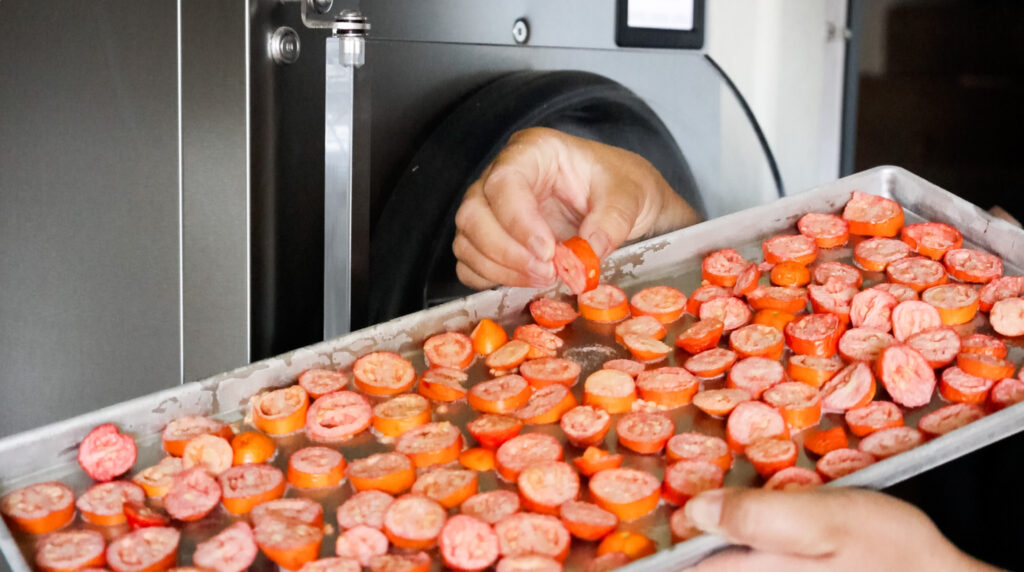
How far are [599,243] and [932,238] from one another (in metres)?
0.42

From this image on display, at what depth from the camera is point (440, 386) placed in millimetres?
941

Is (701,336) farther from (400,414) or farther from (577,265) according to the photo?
(400,414)

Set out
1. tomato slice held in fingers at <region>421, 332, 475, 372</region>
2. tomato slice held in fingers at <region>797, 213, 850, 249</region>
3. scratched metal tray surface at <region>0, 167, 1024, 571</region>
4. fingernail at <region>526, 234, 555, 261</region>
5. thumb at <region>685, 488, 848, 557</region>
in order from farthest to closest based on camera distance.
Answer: tomato slice held in fingers at <region>797, 213, 850, 249</region> < fingernail at <region>526, 234, 555, 261</region> < tomato slice held in fingers at <region>421, 332, 475, 372</region> < scratched metal tray surface at <region>0, 167, 1024, 571</region> < thumb at <region>685, 488, 848, 557</region>

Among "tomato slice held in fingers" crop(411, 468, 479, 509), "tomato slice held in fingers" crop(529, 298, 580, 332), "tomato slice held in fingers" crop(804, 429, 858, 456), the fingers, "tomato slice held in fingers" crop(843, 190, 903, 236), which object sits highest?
"tomato slice held in fingers" crop(843, 190, 903, 236)

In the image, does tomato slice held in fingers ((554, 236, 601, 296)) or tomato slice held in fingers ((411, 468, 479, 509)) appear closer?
tomato slice held in fingers ((411, 468, 479, 509))

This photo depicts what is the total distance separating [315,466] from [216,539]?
115mm

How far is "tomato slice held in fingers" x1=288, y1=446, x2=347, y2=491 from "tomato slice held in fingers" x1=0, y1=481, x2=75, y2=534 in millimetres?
122

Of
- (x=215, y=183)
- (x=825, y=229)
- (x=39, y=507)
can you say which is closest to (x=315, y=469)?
(x=39, y=507)

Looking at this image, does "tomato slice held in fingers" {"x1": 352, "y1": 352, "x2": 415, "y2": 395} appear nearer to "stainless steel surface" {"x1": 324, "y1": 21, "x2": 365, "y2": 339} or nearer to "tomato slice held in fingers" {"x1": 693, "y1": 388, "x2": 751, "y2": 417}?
"stainless steel surface" {"x1": 324, "y1": 21, "x2": 365, "y2": 339}

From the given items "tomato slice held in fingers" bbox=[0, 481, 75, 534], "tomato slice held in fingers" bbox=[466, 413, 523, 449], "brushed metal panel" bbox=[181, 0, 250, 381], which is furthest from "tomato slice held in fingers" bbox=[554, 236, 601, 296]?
"tomato slice held in fingers" bbox=[0, 481, 75, 534]

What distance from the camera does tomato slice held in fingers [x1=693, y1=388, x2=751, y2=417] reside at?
3.04 feet

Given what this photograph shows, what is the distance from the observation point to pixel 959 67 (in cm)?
304

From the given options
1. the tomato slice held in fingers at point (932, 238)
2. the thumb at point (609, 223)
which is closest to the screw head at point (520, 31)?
the thumb at point (609, 223)

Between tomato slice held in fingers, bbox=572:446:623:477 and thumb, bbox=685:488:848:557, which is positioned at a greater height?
thumb, bbox=685:488:848:557
